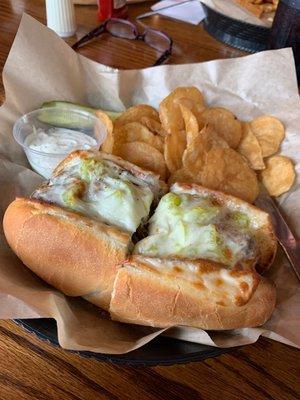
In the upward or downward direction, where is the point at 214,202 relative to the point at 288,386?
upward

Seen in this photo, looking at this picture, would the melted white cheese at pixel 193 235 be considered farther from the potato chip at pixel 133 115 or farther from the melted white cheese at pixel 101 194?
the potato chip at pixel 133 115

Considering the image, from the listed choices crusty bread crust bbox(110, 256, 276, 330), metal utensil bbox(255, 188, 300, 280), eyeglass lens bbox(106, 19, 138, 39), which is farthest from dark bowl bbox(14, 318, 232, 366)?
eyeglass lens bbox(106, 19, 138, 39)

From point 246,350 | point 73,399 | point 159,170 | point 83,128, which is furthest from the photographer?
point 83,128

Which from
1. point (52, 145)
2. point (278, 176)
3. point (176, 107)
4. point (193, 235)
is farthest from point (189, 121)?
point (193, 235)

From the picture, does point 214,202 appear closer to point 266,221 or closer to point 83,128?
point 266,221

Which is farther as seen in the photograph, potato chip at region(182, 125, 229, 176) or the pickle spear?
the pickle spear

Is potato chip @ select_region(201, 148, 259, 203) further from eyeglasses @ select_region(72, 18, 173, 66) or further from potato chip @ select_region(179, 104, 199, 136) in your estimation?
eyeglasses @ select_region(72, 18, 173, 66)

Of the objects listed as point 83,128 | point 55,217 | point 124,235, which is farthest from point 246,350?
point 83,128

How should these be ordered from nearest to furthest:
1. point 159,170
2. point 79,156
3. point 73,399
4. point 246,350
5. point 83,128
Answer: point 73,399 < point 246,350 < point 79,156 < point 159,170 < point 83,128
